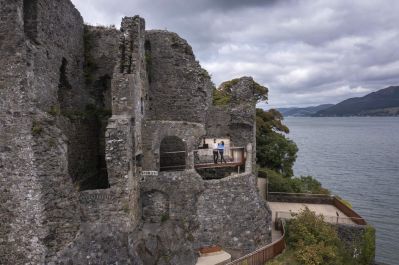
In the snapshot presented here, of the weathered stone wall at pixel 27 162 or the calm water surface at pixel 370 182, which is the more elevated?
the weathered stone wall at pixel 27 162

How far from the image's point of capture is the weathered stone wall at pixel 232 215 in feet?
55.1

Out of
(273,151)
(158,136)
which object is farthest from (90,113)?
(273,151)

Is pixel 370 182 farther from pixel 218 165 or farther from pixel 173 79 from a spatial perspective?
pixel 173 79

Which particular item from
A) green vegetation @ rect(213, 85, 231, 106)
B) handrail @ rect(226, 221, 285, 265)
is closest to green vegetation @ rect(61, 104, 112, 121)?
handrail @ rect(226, 221, 285, 265)

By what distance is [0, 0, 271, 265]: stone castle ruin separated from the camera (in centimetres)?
1205

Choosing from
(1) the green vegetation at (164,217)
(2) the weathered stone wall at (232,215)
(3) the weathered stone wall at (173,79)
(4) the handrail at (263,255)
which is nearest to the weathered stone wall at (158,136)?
(2) the weathered stone wall at (232,215)

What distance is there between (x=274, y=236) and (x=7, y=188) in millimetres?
14217

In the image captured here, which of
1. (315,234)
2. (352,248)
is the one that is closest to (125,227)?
(315,234)

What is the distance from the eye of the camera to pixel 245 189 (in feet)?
57.0

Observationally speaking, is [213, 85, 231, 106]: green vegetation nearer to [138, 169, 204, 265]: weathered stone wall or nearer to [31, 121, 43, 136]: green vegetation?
[138, 169, 204, 265]: weathered stone wall

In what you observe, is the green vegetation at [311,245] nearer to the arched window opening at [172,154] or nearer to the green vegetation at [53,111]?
the arched window opening at [172,154]

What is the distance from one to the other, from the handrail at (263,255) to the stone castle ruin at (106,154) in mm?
488

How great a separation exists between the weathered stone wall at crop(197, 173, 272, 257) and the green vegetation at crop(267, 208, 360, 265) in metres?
1.61

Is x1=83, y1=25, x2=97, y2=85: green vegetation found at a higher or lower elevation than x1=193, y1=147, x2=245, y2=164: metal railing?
higher
